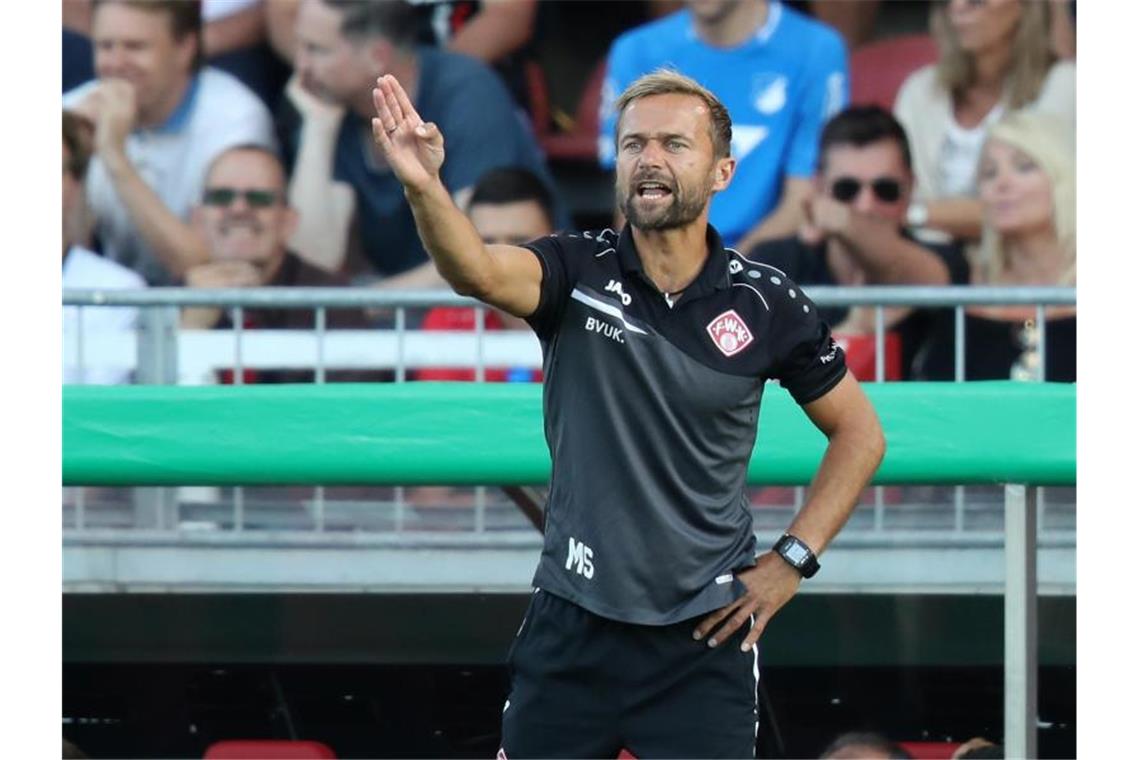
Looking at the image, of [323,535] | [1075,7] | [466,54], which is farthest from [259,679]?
[1075,7]

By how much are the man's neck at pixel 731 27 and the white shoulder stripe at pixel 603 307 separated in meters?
3.41

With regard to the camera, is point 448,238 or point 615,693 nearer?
point 448,238

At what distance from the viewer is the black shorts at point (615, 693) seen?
111 inches

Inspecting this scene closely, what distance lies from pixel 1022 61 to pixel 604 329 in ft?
12.3

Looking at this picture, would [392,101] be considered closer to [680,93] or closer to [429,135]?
[429,135]

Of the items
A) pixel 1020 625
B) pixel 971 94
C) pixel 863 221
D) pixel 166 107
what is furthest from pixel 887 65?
pixel 1020 625

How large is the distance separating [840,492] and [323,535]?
7.31 ft

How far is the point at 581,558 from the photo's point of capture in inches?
111

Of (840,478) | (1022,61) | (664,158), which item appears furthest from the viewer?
(1022,61)

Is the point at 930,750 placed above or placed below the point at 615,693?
below

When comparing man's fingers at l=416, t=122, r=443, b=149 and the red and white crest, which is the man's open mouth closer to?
the red and white crest

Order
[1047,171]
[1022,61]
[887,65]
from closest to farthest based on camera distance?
[1047,171], [1022,61], [887,65]

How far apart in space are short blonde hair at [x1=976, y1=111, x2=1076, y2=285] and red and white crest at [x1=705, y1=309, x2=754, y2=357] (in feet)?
10.4

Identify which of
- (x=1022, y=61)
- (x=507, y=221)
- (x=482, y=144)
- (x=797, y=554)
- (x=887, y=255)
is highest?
(x=1022, y=61)
